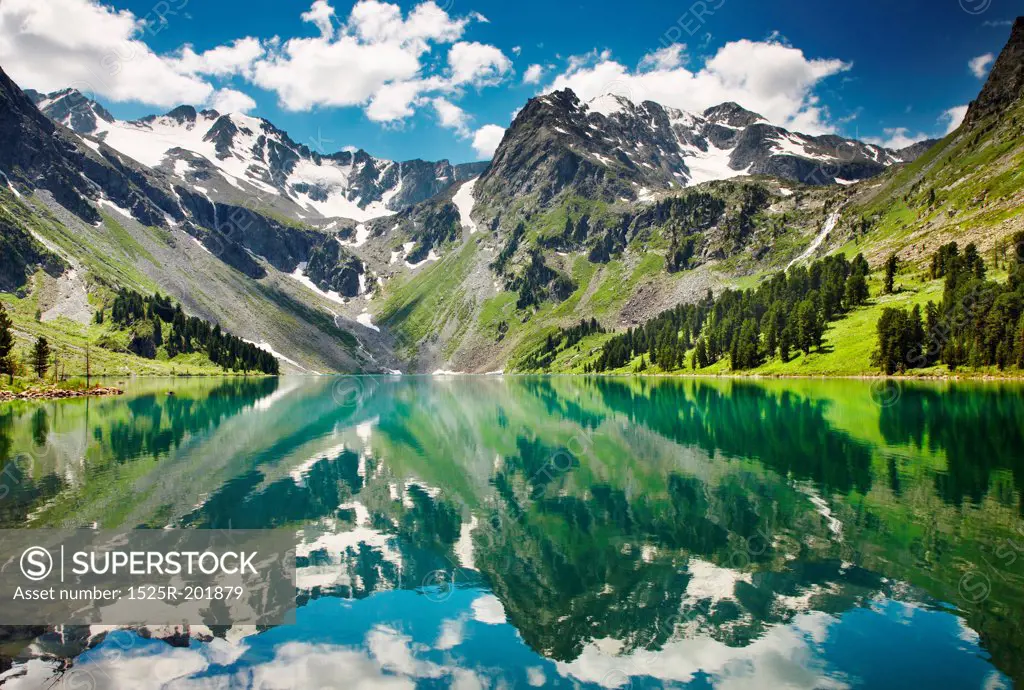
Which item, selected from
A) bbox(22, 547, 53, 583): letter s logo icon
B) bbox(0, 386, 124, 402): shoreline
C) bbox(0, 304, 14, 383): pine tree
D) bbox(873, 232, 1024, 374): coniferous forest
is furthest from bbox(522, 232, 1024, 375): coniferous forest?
bbox(0, 304, 14, 383): pine tree

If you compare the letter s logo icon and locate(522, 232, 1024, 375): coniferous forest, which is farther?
locate(522, 232, 1024, 375): coniferous forest

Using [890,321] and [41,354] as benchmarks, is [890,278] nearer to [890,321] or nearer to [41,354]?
[890,321]

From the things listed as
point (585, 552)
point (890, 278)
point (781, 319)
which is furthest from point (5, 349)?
point (890, 278)

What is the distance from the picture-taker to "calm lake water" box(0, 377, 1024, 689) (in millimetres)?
14891

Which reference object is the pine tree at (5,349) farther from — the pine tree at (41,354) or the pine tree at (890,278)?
the pine tree at (890,278)

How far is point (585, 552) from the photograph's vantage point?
23.0 meters

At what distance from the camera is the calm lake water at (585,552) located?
1489cm

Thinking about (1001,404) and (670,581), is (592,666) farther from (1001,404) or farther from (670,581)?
(1001,404)

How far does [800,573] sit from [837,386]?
320 feet

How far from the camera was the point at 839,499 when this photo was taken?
29.2 m

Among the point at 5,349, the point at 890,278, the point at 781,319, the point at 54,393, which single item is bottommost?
the point at 54,393

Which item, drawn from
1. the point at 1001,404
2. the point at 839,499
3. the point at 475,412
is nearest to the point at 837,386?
the point at 1001,404

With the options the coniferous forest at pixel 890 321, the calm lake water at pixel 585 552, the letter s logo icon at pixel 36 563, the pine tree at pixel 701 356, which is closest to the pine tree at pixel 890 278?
the coniferous forest at pixel 890 321

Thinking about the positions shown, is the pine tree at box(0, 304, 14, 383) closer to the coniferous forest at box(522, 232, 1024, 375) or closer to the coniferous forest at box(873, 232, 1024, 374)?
the coniferous forest at box(522, 232, 1024, 375)
